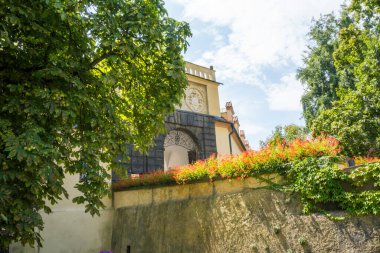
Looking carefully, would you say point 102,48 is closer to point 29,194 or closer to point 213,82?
point 29,194

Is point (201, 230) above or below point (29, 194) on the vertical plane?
below

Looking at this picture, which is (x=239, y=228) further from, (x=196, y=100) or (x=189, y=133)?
(x=196, y=100)

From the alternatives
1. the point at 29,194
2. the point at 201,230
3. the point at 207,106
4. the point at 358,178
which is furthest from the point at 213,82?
the point at 29,194

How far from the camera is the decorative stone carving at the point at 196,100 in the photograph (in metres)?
16.8

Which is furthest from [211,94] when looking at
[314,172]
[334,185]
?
[334,185]

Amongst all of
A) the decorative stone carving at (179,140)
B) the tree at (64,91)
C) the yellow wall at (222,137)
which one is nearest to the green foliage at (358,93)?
the yellow wall at (222,137)

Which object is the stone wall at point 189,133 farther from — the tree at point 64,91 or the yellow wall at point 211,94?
the tree at point 64,91

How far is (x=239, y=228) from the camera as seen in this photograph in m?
8.34

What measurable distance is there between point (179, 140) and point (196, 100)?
7.78 feet

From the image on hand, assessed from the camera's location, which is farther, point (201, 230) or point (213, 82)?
point (213, 82)

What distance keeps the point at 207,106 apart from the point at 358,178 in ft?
35.9

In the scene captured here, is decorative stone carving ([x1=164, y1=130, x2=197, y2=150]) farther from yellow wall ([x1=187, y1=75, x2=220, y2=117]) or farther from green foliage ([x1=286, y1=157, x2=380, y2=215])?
green foliage ([x1=286, y1=157, x2=380, y2=215])

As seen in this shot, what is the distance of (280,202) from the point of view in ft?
25.8

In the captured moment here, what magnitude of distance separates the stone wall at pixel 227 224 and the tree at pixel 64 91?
2.64 metres
